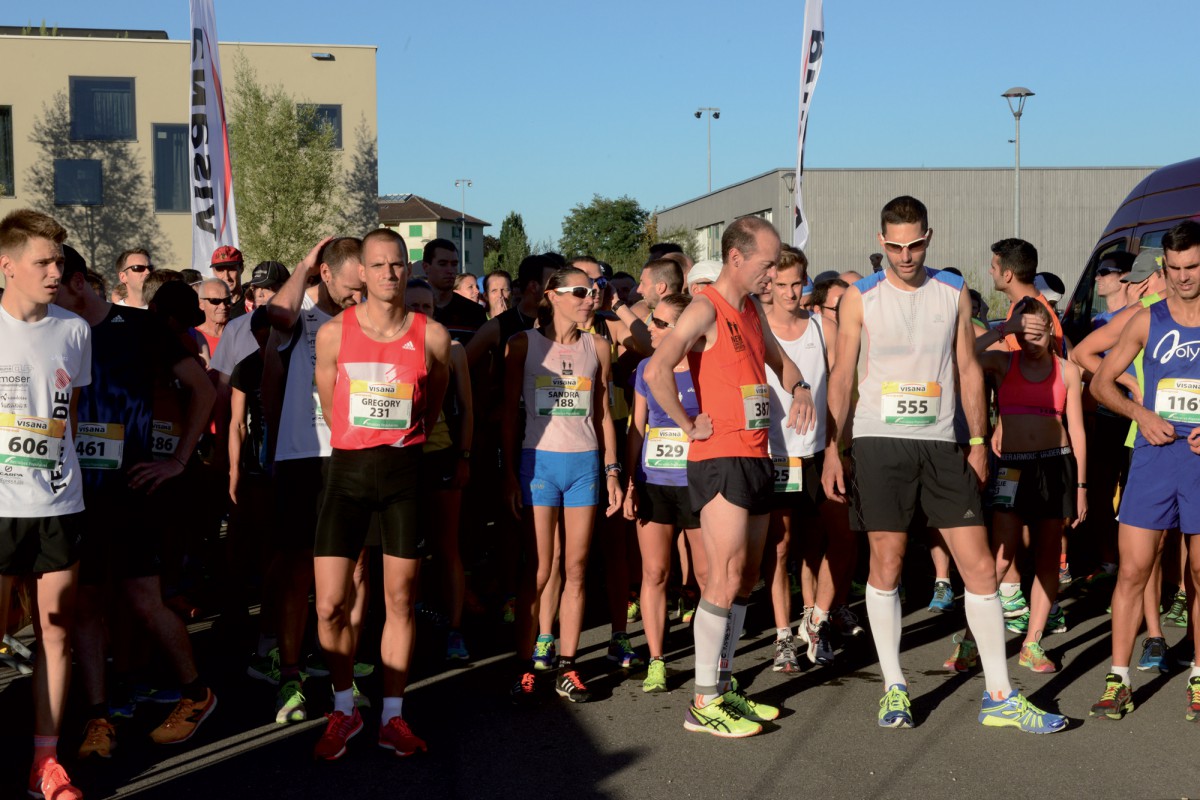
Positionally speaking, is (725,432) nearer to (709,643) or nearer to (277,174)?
(709,643)

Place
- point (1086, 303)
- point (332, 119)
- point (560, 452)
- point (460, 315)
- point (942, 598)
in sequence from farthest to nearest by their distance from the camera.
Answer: point (332, 119) < point (1086, 303) < point (460, 315) < point (942, 598) < point (560, 452)

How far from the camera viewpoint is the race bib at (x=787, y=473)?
6586 mm

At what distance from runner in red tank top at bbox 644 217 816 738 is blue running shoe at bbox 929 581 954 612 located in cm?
289

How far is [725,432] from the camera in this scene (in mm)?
5598

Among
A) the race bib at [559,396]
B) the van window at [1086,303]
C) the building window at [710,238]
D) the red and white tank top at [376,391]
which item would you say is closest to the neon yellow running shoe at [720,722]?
the race bib at [559,396]

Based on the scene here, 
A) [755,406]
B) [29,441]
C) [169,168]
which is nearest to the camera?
[29,441]

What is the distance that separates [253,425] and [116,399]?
5.95 feet

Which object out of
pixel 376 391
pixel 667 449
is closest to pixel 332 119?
pixel 667 449

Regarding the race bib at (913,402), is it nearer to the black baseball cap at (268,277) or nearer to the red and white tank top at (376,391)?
the red and white tank top at (376,391)

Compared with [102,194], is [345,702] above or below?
below

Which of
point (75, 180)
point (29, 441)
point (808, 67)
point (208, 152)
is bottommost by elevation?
point (29, 441)

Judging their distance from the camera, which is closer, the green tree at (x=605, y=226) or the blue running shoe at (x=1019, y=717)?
the blue running shoe at (x=1019, y=717)

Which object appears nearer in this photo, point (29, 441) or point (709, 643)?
point (29, 441)

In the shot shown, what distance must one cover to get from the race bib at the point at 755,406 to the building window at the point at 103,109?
122ft
